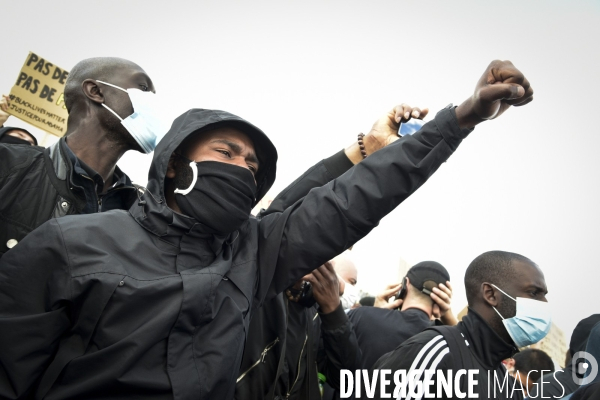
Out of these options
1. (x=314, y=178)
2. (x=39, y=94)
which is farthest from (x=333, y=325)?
(x=39, y=94)

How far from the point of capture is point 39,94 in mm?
4664

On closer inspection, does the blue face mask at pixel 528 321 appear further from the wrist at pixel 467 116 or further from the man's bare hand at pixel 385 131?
the wrist at pixel 467 116

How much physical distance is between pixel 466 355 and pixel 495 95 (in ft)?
5.78

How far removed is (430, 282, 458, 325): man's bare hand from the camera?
3.97 metres

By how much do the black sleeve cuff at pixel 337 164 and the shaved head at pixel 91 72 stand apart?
1555mm

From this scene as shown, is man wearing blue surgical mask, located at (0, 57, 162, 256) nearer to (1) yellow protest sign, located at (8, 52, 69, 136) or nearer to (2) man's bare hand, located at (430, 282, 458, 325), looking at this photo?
(1) yellow protest sign, located at (8, 52, 69, 136)

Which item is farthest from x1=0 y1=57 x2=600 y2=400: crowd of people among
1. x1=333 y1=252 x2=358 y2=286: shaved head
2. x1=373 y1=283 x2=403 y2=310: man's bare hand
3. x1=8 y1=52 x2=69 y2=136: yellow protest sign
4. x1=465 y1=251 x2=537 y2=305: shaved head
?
x1=8 y1=52 x2=69 y2=136: yellow protest sign

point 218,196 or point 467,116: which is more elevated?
point 467,116

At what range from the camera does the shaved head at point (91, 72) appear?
10.5ft

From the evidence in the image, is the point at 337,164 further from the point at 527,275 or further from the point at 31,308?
the point at 527,275

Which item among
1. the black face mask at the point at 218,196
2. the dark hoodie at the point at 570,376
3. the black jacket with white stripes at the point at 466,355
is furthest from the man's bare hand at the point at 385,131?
the dark hoodie at the point at 570,376

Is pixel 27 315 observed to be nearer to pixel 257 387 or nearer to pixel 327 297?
pixel 257 387

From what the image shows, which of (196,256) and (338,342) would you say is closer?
(196,256)

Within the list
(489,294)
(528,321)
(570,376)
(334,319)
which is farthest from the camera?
(570,376)
